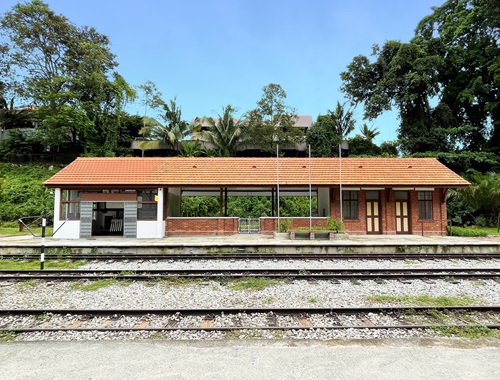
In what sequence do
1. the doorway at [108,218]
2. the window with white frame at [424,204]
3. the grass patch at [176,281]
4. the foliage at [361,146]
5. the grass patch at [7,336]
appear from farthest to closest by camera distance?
1. the foliage at [361,146]
2. the doorway at [108,218]
3. the window with white frame at [424,204]
4. the grass patch at [176,281]
5. the grass patch at [7,336]

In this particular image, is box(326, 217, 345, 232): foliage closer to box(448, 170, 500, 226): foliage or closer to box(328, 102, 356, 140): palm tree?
box(448, 170, 500, 226): foliage

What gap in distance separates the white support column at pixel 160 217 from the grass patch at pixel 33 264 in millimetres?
5656

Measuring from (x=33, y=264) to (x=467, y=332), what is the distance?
1246cm

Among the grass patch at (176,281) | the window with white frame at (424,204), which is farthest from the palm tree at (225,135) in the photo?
the grass patch at (176,281)

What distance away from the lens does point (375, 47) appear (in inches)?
1332

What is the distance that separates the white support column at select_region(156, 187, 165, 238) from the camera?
16.2 m

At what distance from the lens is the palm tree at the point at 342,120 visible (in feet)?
120

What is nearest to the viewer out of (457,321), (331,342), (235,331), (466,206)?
(331,342)

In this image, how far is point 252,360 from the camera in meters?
3.75

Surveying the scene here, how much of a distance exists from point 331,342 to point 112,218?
56.3 feet

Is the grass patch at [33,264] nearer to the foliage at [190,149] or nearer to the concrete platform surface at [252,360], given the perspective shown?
the concrete platform surface at [252,360]

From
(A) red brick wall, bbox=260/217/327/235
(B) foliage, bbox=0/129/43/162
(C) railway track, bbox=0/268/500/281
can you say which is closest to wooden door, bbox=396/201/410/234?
(A) red brick wall, bbox=260/217/327/235

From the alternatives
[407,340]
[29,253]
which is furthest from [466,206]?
[29,253]

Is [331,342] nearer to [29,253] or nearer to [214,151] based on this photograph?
[29,253]
